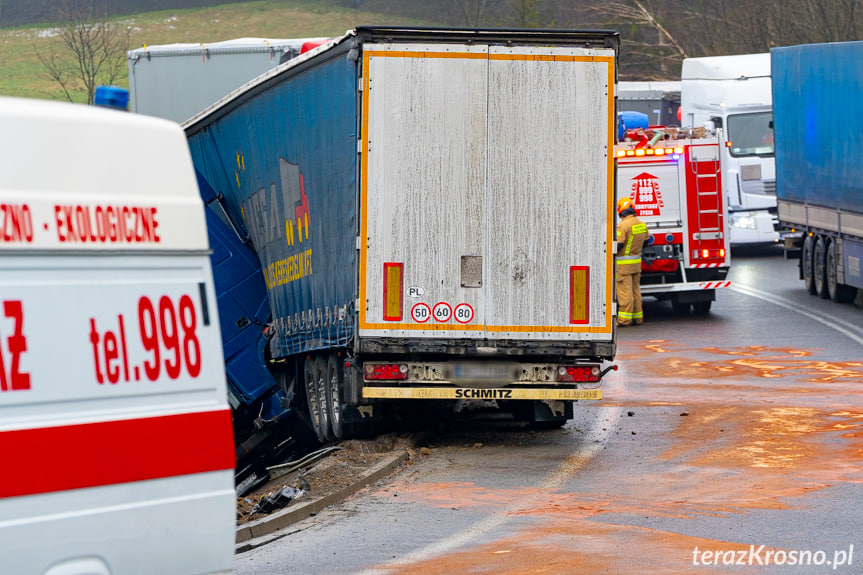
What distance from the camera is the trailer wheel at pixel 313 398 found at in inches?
546

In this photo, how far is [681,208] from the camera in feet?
73.1

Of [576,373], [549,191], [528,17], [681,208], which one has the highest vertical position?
[528,17]

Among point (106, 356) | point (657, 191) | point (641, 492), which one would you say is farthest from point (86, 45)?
point (106, 356)

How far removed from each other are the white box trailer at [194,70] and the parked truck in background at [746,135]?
44.2ft

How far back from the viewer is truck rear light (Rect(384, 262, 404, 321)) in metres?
12.0

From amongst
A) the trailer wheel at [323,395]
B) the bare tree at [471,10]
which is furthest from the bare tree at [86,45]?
the trailer wheel at [323,395]

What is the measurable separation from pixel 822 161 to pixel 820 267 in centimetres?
202

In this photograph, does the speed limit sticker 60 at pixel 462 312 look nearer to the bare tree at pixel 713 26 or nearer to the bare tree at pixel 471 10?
the bare tree at pixel 713 26

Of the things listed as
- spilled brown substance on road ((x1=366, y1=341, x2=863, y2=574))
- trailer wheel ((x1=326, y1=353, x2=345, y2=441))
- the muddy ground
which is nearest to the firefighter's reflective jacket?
spilled brown substance on road ((x1=366, y1=341, x2=863, y2=574))

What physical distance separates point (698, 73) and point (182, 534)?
29.9 meters

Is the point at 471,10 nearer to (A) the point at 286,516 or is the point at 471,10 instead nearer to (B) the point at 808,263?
(B) the point at 808,263

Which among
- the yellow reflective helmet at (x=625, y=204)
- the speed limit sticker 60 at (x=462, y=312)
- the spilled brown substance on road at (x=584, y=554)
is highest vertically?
the yellow reflective helmet at (x=625, y=204)

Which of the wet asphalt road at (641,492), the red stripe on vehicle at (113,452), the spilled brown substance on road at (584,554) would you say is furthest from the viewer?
the wet asphalt road at (641,492)

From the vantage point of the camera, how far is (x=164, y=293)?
5715mm
